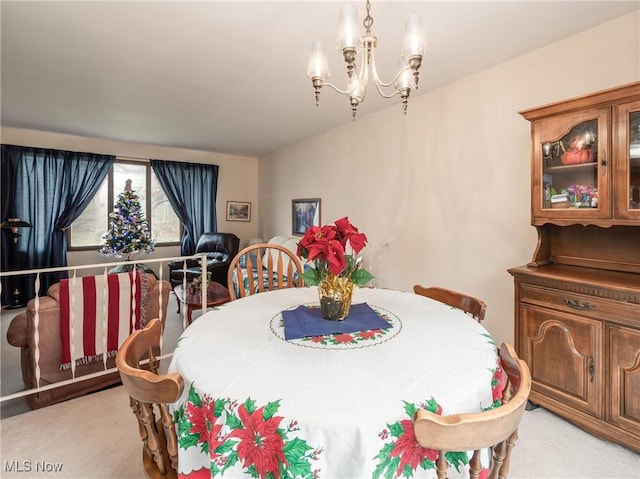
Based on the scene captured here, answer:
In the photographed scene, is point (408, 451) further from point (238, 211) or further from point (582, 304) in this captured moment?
point (238, 211)

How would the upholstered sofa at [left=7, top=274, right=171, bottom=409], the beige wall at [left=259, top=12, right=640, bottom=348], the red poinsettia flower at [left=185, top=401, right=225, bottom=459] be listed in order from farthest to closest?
the beige wall at [left=259, top=12, right=640, bottom=348] → the upholstered sofa at [left=7, top=274, right=171, bottom=409] → the red poinsettia flower at [left=185, top=401, right=225, bottom=459]

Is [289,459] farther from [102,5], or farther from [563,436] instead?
[102,5]

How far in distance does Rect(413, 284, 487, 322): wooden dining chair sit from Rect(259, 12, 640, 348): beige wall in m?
1.02

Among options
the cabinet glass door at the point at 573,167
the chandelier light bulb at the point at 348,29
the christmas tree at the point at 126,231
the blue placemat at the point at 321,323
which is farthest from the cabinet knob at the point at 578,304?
the christmas tree at the point at 126,231

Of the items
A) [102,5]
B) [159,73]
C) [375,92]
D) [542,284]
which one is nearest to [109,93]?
[159,73]

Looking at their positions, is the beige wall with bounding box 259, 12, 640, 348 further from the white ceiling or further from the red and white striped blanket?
the red and white striped blanket

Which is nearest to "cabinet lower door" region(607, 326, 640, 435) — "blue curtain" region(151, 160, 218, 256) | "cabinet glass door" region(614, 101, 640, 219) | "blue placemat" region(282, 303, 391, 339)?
"cabinet glass door" region(614, 101, 640, 219)

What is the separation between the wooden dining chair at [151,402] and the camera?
0.83 m

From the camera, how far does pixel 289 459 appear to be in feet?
2.37

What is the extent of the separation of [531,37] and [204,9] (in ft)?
6.81

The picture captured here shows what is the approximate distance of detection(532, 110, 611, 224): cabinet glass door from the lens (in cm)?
175

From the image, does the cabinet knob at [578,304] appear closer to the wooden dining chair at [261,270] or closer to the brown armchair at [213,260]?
the wooden dining chair at [261,270]

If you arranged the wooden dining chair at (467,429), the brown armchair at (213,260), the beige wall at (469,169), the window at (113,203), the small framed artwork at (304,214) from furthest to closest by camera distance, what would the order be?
the window at (113,203)
the brown armchair at (213,260)
the small framed artwork at (304,214)
the beige wall at (469,169)
the wooden dining chair at (467,429)

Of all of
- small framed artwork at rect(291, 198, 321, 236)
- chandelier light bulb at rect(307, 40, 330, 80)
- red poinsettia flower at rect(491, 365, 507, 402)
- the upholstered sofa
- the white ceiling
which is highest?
the white ceiling
